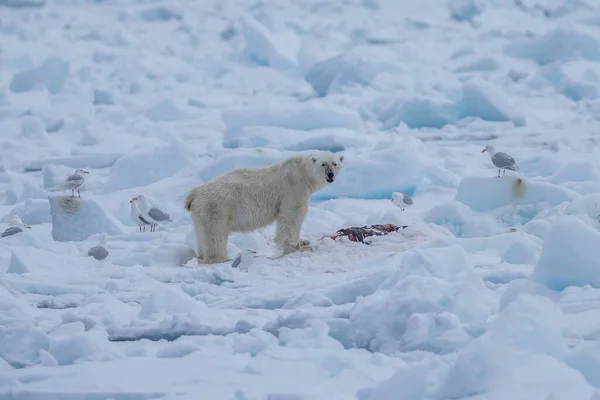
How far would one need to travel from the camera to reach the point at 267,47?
16.7 meters

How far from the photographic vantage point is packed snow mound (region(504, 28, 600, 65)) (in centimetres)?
1502

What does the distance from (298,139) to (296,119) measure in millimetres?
848

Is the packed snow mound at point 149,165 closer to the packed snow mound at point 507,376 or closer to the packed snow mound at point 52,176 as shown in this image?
the packed snow mound at point 52,176

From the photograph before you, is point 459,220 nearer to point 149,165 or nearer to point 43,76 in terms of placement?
point 149,165

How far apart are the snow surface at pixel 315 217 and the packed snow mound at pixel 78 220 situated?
0.02 metres

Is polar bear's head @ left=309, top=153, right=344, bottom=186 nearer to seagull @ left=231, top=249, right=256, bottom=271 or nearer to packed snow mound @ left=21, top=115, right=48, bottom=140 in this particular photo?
seagull @ left=231, top=249, right=256, bottom=271

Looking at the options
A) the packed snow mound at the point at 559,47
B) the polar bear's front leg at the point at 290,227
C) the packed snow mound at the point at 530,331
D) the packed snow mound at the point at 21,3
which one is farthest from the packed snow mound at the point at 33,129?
the packed snow mound at the point at 21,3

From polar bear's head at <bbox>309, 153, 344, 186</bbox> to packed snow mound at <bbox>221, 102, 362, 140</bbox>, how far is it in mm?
5777

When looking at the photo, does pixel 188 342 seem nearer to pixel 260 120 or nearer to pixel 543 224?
pixel 543 224

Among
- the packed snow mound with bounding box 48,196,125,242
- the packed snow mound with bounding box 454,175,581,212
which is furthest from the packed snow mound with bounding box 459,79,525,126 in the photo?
the packed snow mound with bounding box 48,196,125,242

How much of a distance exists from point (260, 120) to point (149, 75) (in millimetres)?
5822

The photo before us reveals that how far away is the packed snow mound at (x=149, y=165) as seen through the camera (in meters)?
8.98

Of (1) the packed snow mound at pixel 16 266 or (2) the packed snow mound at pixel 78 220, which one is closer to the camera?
(1) the packed snow mound at pixel 16 266

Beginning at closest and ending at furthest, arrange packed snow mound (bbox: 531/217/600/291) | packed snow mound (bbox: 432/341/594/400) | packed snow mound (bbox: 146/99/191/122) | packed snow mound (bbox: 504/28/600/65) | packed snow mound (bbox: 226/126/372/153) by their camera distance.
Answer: packed snow mound (bbox: 432/341/594/400) < packed snow mound (bbox: 531/217/600/291) < packed snow mound (bbox: 226/126/372/153) < packed snow mound (bbox: 146/99/191/122) < packed snow mound (bbox: 504/28/600/65)
